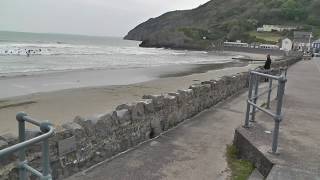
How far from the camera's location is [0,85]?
18.3 meters

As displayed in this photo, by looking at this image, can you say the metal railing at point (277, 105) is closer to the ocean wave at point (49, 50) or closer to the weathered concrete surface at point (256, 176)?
the weathered concrete surface at point (256, 176)

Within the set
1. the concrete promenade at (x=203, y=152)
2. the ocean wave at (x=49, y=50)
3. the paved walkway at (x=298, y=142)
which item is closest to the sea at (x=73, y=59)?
the ocean wave at (x=49, y=50)

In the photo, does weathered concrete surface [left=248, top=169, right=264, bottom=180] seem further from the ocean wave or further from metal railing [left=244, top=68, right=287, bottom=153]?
the ocean wave

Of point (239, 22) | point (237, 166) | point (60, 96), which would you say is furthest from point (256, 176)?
point (239, 22)

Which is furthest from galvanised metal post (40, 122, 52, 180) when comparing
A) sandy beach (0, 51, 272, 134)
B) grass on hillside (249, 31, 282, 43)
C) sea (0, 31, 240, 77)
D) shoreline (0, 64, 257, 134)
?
grass on hillside (249, 31, 282, 43)

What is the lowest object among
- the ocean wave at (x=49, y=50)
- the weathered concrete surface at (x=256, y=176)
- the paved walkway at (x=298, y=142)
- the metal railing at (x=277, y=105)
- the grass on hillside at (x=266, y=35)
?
the ocean wave at (x=49, y=50)

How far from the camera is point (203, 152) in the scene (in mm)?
6012

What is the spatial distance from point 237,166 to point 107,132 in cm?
182

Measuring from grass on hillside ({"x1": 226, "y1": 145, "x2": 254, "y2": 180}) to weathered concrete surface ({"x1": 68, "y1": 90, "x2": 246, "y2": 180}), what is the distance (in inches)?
3.7

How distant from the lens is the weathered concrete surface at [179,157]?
16.2 feet

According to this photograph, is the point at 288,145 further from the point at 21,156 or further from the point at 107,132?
the point at 21,156

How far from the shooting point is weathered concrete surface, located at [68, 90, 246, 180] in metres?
4.95

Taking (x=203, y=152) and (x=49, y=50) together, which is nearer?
(x=203, y=152)

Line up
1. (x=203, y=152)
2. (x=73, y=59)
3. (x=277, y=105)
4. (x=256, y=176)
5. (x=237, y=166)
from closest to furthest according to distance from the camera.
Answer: (x=256, y=176), (x=277, y=105), (x=237, y=166), (x=203, y=152), (x=73, y=59)
